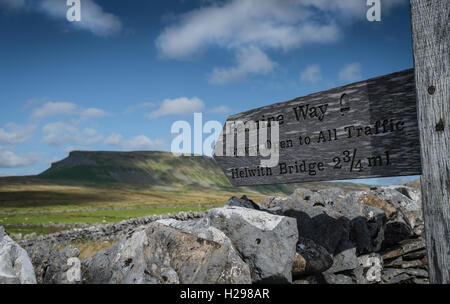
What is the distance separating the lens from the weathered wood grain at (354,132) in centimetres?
353

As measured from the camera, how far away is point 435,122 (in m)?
3.12

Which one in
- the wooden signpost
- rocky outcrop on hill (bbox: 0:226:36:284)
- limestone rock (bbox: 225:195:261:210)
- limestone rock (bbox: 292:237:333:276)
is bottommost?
limestone rock (bbox: 292:237:333:276)

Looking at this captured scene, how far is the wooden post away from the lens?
3.02 m

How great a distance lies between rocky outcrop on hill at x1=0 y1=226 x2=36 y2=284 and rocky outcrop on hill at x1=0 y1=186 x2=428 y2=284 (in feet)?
0.85

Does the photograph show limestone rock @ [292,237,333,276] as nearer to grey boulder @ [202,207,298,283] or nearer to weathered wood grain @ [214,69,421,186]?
grey boulder @ [202,207,298,283]

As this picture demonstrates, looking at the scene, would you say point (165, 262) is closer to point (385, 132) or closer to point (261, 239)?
point (261, 239)

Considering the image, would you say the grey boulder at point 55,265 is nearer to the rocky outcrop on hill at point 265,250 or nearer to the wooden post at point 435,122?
the rocky outcrop on hill at point 265,250

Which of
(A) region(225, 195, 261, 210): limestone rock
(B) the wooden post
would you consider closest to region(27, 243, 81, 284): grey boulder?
(A) region(225, 195, 261, 210): limestone rock

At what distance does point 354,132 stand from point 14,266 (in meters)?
4.84

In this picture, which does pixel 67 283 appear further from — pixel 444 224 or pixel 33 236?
pixel 33 236

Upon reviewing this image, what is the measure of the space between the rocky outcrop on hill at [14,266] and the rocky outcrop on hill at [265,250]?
260 millimetres

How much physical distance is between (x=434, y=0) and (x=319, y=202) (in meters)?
4.61

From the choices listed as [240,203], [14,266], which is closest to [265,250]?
[240,203]
